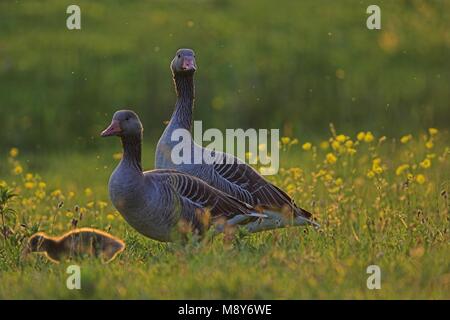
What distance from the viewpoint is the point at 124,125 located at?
9.85 m

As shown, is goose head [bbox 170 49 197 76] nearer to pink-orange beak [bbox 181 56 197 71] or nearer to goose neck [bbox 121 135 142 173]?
pink-orange beak [bbox 181 56 197 71]

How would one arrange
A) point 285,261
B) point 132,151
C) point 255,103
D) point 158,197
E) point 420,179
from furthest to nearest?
point 255,103 < point 420,179 < point 132,151 < point 158,197 < point 285,261

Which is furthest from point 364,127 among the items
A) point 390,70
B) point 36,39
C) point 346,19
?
point 36,39

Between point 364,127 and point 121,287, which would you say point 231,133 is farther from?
point 121,287

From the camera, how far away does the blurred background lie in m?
18.9

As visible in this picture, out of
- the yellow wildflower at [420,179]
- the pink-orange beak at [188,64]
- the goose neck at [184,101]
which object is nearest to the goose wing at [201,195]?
the goose neck at [184,101]

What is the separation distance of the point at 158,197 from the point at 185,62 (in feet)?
6.53

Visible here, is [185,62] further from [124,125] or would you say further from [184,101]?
[124,125]

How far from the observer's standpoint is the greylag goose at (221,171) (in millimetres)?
10664

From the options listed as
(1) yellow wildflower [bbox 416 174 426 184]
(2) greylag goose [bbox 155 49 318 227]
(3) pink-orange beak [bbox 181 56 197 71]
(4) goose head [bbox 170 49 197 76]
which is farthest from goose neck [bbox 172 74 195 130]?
(1) yellow wildflower [bbox 416 174 426 184]

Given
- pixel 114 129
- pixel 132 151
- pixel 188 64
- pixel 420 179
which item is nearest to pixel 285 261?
pixel 132 151

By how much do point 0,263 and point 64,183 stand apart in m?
6.36

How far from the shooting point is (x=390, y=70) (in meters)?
20.8

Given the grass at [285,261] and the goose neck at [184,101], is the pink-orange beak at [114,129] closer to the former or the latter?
the grass at [285,261]
